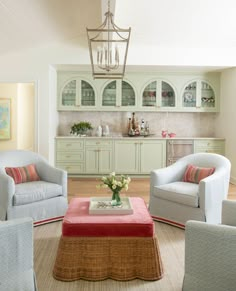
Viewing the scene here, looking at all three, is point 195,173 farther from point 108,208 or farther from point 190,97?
point 190,97

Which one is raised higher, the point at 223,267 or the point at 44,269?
the point at 223,267

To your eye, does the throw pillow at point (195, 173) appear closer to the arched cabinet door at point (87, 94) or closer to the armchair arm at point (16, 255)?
the armchair arm at point (16, 255)

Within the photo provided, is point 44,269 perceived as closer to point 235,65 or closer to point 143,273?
point 143,273

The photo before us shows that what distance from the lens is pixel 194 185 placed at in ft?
14.2

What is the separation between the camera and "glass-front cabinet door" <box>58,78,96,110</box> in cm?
757

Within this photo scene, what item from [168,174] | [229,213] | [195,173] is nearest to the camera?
[229,213]

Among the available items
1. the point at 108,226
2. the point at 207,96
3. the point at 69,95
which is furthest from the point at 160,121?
the point at 108,226

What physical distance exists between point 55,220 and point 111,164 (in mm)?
3258

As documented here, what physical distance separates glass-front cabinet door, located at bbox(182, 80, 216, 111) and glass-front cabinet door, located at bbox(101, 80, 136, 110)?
117cm

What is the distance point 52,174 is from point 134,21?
248 centimetres

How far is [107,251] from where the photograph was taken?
2.88 meters

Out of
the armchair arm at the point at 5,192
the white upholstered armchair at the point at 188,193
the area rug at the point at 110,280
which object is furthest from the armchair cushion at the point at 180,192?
the armchair arm at the point at 5,192

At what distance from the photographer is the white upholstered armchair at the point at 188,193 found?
3.90 m

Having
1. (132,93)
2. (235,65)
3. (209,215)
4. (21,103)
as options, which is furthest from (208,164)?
(21,103)
